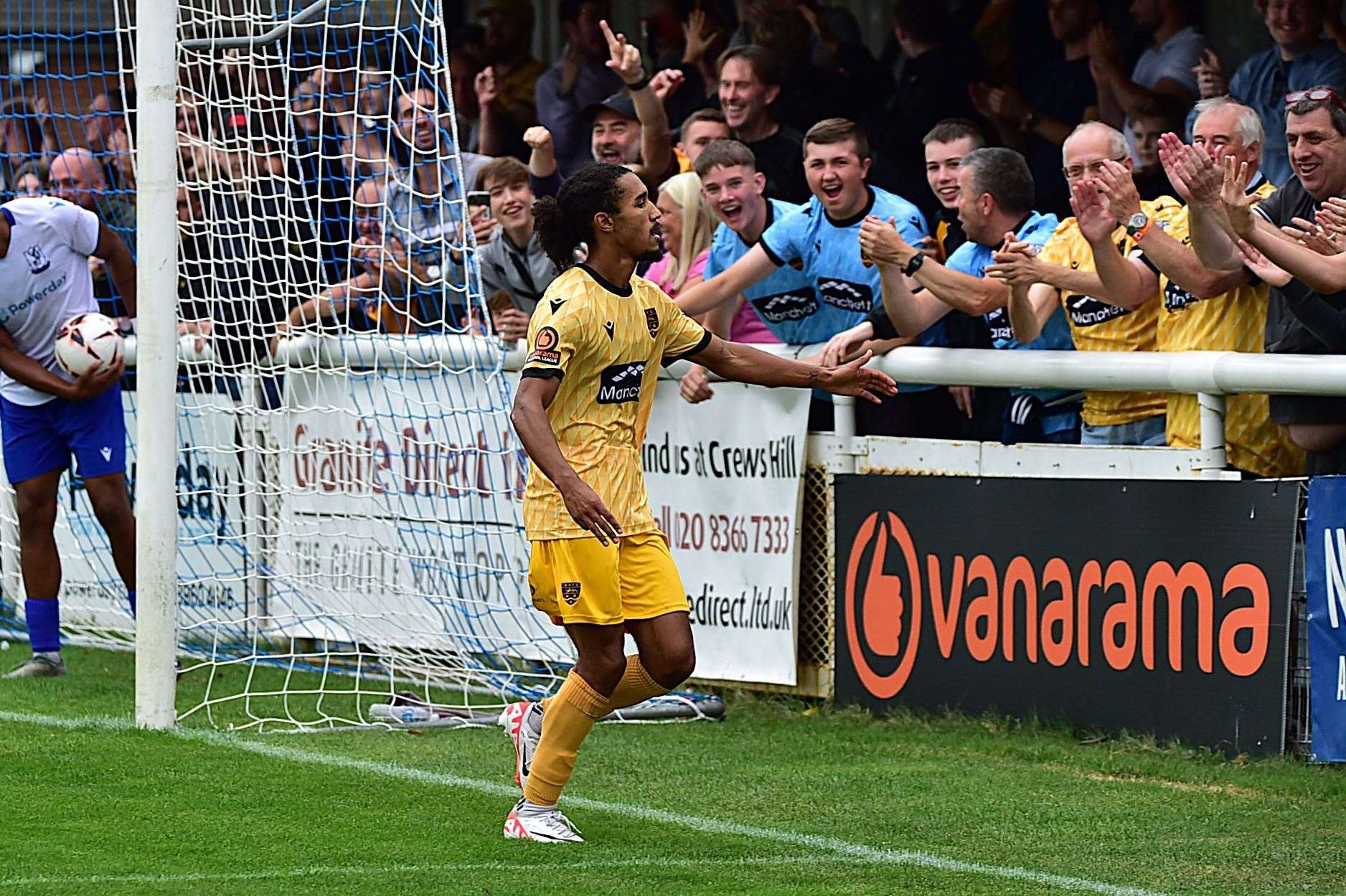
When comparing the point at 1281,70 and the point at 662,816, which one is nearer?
the point at 662,816

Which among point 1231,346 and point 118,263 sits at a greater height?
point 118,263

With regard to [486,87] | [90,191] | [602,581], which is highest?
[486,87]

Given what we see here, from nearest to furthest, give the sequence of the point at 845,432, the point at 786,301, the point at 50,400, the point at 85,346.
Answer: the point at 845,432 < the point at 786,301 < the point at 85,346 < the point at 50,400

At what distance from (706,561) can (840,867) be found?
3263 millimetres

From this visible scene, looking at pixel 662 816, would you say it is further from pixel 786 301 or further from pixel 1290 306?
pixel 786 301

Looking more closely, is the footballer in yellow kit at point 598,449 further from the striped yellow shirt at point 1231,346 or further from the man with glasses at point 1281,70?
the man with glasses at point 1281,70

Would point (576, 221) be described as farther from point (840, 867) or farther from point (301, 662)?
point (301, 662)

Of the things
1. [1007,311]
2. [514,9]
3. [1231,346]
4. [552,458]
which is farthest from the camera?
[514,9]

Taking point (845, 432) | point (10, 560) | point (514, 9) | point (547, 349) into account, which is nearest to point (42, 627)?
point (10, 560)

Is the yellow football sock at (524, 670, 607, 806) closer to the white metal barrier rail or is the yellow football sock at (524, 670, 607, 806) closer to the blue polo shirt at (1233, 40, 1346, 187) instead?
the white metal barrier rail

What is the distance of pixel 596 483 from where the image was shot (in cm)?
580

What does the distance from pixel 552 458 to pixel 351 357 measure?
388 cm

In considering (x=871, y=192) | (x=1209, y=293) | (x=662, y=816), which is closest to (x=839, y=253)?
(x=871, y=192)

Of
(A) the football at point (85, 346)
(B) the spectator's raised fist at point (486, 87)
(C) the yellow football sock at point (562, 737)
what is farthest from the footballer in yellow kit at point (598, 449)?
(B) the spectator's raised fist at point (486, 87)
